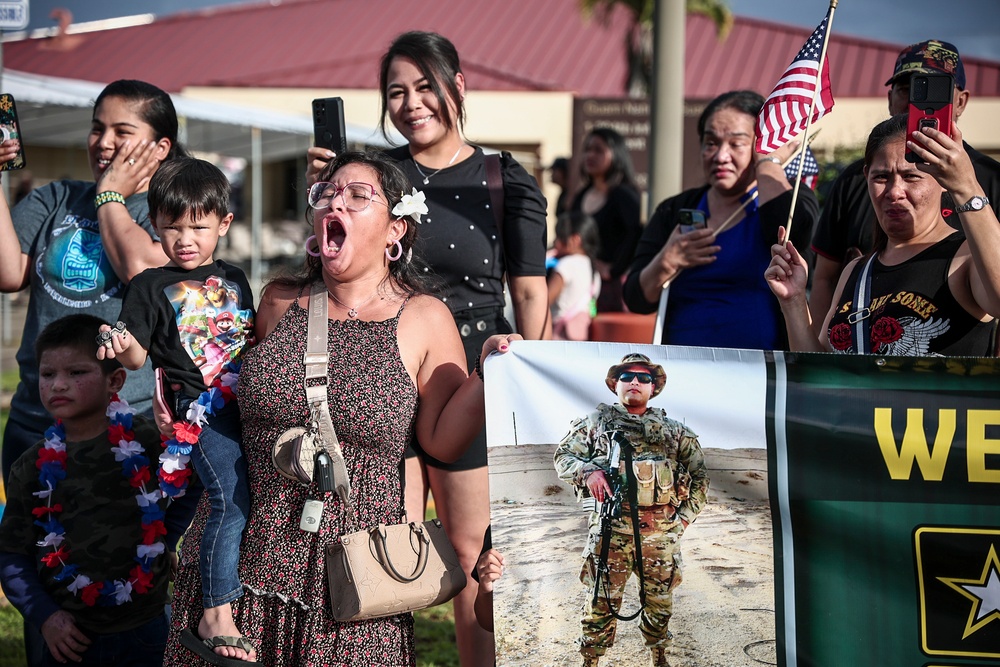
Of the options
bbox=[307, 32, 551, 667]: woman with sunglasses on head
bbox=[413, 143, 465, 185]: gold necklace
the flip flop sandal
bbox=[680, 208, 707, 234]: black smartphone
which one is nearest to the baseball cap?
bbox=[680, 208, 707, 234]: black smartphone

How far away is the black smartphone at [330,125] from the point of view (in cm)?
355

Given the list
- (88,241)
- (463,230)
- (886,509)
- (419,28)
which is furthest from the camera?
(419,28)

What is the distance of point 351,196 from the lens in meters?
2.83

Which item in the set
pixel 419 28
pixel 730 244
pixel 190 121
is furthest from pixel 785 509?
pixel 419 28

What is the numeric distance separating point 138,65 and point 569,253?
84.7ft

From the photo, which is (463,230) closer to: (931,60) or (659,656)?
(659,656)

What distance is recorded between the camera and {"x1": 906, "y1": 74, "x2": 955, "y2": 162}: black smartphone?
265cm

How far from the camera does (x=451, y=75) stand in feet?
11.9

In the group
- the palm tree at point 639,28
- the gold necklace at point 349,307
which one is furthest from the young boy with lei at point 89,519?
the palm tree at point 639,28

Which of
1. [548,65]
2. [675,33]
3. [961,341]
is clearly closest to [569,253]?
[675,33]

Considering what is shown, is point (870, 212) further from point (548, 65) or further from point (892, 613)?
point (548, 65)

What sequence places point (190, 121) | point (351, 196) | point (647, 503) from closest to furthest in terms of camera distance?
point (647, 503) < point (351, 196) < point (190, 121)

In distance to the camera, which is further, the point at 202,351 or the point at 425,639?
the point at 425,639

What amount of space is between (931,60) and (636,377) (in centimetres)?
187
